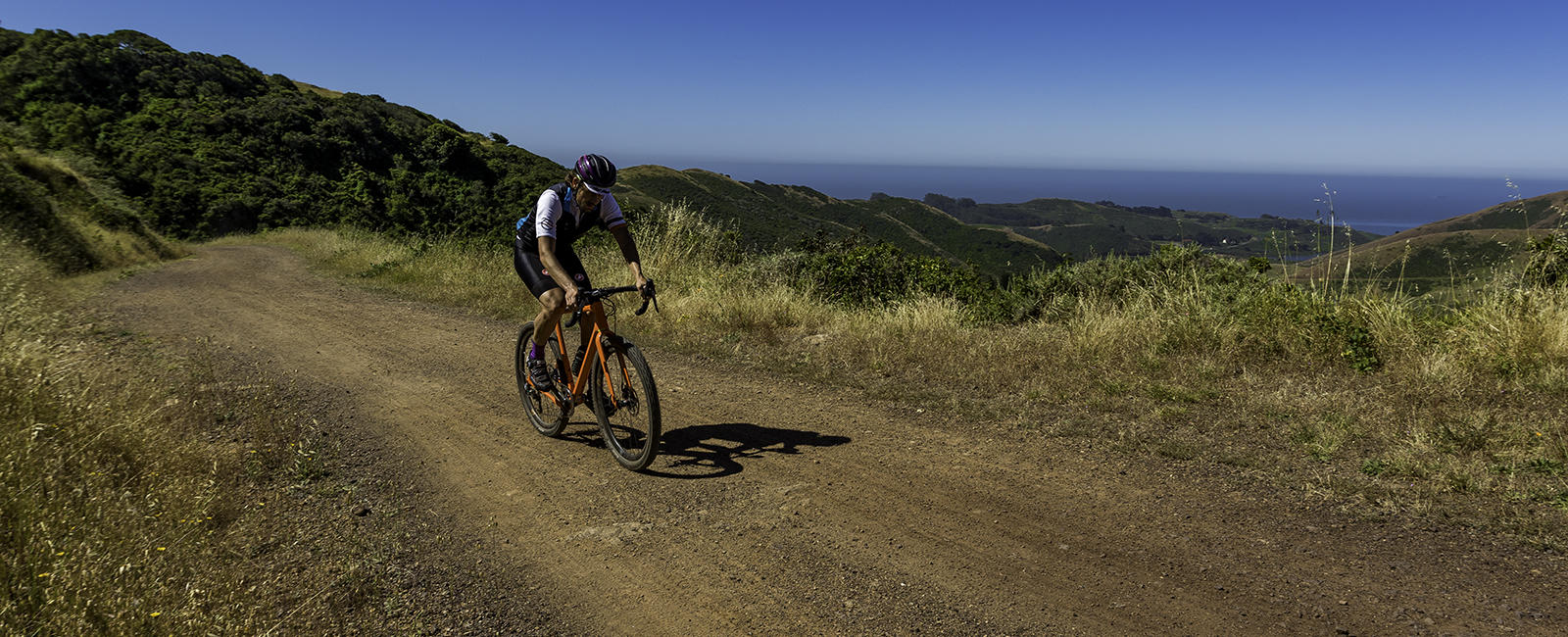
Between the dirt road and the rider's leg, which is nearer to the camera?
the dirt road

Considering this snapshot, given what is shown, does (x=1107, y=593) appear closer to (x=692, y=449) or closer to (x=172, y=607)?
(x=692, y=449)

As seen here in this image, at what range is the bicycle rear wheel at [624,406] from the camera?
4.84m

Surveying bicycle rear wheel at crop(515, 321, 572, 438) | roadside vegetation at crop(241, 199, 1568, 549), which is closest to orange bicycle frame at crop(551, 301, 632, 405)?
bicycle rear wheel at crop(515, 321, 572, 438)

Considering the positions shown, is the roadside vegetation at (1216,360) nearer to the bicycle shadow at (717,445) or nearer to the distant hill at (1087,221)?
the bicycle shadow at (717,445)

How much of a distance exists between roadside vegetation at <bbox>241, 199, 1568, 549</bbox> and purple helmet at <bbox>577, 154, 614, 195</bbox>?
2.95m

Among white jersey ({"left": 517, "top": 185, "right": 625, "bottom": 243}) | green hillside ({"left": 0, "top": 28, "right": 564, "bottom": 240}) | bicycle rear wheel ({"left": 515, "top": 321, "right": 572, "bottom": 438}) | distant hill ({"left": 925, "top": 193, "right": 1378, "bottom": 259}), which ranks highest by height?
green hillside ({"left": 0, "top": 28, "right": 564, "bottom": 240})

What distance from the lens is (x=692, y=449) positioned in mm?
5324

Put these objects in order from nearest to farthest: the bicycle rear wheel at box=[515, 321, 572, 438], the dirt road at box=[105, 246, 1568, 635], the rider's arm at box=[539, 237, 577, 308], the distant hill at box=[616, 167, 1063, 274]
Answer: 1. the dirt road at box=[105, 246, 1568, 635]
2. the rider's arm at box=[539, 237, 577, 308]
3. the bicycle rear wheel at box=[515, 321, 572, 438]
4. the distant hill at box=[616, 167, 1063, 274]

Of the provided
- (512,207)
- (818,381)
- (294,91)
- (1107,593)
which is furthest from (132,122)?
(1107,593)

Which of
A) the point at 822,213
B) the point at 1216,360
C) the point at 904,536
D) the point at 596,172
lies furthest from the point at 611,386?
the point at 822,213

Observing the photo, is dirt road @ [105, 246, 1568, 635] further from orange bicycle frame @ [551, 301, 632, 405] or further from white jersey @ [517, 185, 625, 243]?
white jersey @ [517, 185, 625, 243]

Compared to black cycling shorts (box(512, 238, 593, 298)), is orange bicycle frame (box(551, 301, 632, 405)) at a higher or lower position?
lower

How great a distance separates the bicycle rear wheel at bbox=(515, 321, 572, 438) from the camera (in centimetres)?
544

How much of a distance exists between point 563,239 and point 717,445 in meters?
1.82
